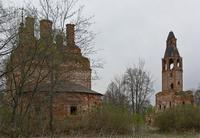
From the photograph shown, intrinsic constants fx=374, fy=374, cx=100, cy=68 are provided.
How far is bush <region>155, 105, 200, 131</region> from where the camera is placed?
37594 millimetres

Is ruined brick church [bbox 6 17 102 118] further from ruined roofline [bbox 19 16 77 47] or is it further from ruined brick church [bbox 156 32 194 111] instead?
ruined brick church [bbox 156 32 194 111]

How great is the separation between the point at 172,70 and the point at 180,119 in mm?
23695

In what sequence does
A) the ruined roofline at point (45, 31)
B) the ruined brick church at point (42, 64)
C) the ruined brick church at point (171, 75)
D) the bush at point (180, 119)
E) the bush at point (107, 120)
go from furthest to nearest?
the ruined brick church at point (171, 75) < the bush at point (180, 119) < the bush at point (107, 120) < the ruined brick church at point (42, 64) < the ruined roofline at point (45, 31)

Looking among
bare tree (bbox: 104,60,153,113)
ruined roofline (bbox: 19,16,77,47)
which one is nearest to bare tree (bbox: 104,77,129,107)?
bare tree (bbox: 104,60,153,113)

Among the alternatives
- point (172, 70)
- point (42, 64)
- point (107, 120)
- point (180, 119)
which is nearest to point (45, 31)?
point (42, 64)

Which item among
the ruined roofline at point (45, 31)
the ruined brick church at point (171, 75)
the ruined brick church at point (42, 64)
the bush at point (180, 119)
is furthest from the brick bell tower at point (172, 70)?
the ruined roofline at point (45, 31)

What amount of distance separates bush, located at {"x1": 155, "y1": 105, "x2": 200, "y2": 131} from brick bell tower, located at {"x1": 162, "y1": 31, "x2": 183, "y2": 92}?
2109cm

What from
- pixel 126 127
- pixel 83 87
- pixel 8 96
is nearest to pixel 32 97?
pixel 8 96

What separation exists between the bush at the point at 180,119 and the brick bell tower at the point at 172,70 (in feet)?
69.2

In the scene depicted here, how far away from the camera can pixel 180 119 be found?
1485 inches

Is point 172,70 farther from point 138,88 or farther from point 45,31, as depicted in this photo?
point 45,31

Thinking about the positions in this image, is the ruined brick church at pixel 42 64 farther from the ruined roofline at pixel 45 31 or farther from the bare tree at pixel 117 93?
the bare tree at pixel 117 93

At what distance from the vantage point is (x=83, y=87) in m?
36.0

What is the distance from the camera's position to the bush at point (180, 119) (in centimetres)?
3759
